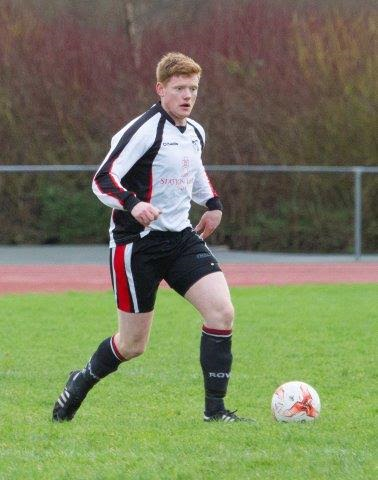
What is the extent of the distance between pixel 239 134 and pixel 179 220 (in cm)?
1583

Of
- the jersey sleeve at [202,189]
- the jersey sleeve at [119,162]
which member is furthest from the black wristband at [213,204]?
the jersey sleeve at [119,162]

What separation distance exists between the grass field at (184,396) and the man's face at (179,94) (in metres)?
1.69

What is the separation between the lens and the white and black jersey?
6621 millimetres

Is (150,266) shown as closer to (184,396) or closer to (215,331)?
(215,331)

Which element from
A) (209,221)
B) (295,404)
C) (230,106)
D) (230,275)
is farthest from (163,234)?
(230,106)

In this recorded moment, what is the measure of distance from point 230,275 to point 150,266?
441 inches

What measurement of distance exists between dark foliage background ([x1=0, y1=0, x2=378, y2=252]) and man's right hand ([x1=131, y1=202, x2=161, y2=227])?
14319 millimetres

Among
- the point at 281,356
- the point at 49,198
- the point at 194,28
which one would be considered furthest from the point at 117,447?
the point at 194,28

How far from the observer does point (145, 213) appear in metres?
6.34

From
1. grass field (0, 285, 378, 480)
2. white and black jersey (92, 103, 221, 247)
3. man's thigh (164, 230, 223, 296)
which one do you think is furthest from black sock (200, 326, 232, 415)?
white and black jersey (92, 103, 221, 247)

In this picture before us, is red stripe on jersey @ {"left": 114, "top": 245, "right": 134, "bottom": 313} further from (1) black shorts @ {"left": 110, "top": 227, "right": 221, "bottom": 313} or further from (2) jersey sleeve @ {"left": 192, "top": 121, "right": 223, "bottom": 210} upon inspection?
(2) jersey sleeve @ {"left": 192, "top": 121, "right": 223, "bottom": 210}

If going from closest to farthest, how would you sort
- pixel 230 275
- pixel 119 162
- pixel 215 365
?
pixel 119 162, pixel 215 365, pixel 230 275

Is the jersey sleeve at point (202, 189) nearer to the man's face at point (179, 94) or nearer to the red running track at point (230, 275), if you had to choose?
the man's face at point (179, 94)

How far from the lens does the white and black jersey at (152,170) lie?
6.62m
